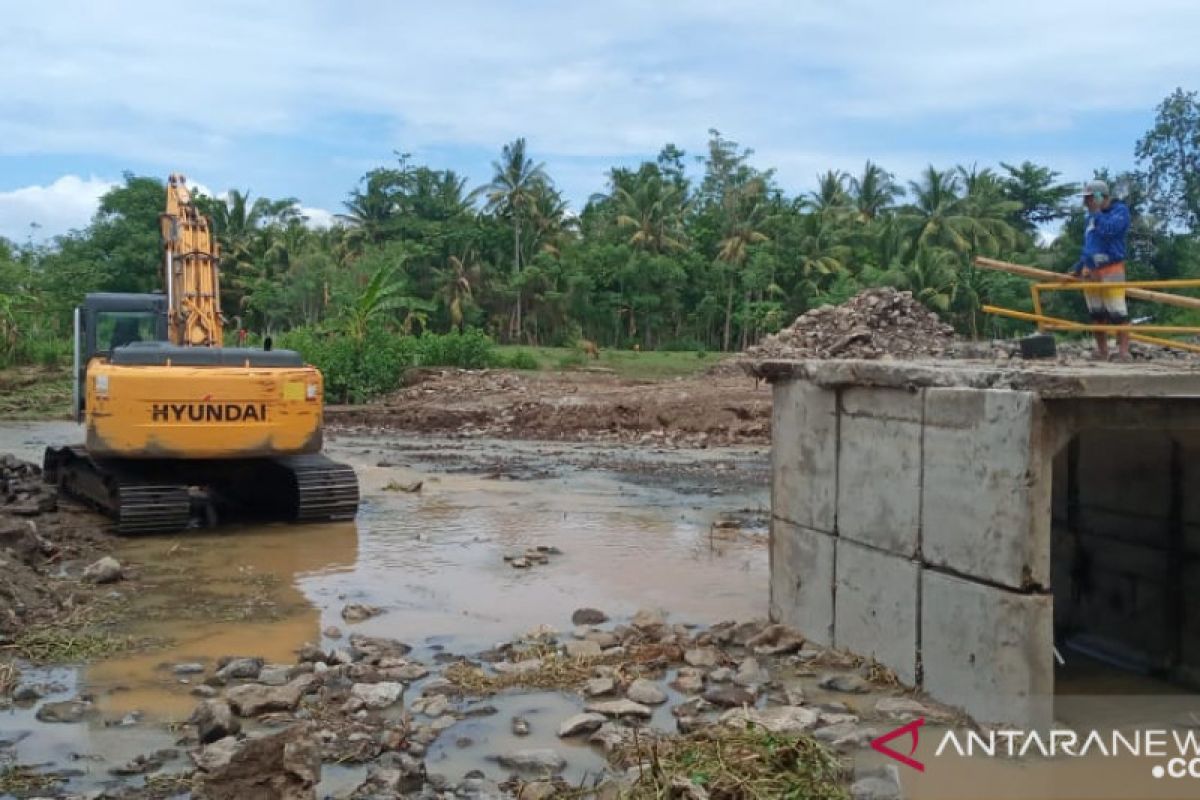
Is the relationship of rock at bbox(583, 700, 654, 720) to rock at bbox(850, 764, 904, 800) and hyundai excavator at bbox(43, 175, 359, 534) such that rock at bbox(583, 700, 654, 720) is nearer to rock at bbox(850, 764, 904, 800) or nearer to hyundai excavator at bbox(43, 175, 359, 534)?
rock at bbox(850, 764, 904, 800)

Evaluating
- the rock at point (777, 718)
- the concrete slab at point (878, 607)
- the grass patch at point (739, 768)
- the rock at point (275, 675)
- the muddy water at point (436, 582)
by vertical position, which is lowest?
the muddy water at point (436, 582)

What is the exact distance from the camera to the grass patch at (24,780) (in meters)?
5.39

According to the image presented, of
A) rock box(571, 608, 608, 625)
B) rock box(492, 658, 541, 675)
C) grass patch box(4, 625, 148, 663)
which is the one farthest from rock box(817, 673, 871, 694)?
grass patch box(4, 625, 148, 663)

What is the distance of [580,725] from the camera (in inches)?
245

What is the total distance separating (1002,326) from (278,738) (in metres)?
41.2

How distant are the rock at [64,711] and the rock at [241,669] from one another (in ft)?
2.60

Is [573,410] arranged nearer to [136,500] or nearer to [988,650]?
[136,500]

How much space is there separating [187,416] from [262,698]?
5.78m

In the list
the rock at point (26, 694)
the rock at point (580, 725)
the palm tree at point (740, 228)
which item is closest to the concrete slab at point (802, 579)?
the rock at point (580, 725)

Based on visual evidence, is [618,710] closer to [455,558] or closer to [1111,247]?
[455,558]

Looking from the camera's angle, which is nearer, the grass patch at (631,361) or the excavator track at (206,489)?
the excavator track at (206,489)

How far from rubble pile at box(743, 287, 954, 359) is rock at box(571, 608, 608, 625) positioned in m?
19.7

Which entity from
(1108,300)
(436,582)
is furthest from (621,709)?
(1108,300)

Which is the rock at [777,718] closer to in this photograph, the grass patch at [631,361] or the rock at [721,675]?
the rock at [721,675]
